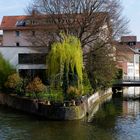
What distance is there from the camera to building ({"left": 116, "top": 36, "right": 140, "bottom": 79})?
5263cm

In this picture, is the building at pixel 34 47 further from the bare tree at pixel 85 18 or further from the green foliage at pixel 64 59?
the green foliage at pixel 64 59

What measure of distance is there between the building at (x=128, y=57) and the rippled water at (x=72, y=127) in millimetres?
14165

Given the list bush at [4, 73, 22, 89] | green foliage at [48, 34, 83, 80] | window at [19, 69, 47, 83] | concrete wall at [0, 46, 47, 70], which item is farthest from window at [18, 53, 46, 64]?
green foliage at [48, 34, 83, 80]

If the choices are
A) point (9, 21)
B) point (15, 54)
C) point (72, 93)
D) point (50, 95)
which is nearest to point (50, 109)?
point (72, 93)

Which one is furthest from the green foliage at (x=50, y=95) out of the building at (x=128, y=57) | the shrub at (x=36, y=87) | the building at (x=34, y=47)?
the building at (x=128, y=57)

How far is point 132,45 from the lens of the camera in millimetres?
136375

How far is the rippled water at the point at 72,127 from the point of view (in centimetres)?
2792

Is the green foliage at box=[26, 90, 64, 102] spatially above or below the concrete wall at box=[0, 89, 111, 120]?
above

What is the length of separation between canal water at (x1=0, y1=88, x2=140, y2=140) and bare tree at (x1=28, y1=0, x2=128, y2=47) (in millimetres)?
13331

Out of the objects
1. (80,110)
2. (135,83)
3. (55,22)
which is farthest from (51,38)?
(135,83)

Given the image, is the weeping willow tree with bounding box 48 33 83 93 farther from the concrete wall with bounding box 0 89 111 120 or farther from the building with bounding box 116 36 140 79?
the building with bounding box 116 36 140 79

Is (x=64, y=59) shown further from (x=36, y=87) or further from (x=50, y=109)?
(x=50, y=109)

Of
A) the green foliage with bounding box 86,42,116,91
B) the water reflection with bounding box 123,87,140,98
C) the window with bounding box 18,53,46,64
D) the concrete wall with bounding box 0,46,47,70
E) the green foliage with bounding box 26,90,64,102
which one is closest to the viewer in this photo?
the green foliage with bounding box 26,90,64,102

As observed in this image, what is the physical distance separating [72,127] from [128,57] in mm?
27161
